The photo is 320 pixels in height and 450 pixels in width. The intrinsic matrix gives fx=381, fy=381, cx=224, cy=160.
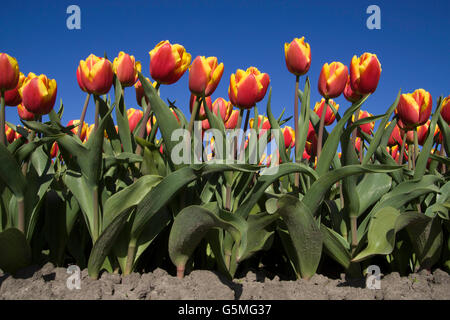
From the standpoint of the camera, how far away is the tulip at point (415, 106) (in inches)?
74.9

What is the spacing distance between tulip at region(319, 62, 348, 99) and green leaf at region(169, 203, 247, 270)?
0.77 m

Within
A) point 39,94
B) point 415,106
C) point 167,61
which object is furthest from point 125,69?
point 415,106

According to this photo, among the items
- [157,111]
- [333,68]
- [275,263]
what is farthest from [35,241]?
[333,68]

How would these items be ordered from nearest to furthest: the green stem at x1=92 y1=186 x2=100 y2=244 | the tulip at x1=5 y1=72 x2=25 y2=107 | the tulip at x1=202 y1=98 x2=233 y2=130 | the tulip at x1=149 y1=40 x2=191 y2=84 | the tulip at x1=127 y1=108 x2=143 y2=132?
the green stem at x1=92 y1=186 x2=100 y2=244 → the tulip at x1=149 y1=40 x2=191 y2=84 → the tulip at x1=5 y1=72 x2=25 y2=107 → the tulip at x1=202 y1=98 x2=233 y2=130 → the tulip at x1=127 y1=108 x2=143 y2=132

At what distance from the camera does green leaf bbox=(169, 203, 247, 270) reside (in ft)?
4.29

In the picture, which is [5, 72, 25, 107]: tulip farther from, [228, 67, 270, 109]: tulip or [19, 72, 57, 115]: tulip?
[228, 67, 270, 109]: tulip

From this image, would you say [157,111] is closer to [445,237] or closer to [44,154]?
[44,154]

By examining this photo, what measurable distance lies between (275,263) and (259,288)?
69 centimetres

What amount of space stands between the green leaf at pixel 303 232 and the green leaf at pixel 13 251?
3.21ft

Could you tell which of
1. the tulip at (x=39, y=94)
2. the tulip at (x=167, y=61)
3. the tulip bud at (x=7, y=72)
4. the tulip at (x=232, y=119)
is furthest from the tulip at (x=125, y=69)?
the tulip at (x=232, y=119)

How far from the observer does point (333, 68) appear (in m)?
1.75

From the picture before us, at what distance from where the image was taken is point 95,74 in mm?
1513

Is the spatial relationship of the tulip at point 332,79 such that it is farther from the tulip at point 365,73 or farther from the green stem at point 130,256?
Result: the green stem at point 130,256

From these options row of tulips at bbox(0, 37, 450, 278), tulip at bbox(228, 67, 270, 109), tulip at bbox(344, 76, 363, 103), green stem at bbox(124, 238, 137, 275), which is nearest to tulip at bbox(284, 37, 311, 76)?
row of tulips at bbox(0, 37, 450, 278)
